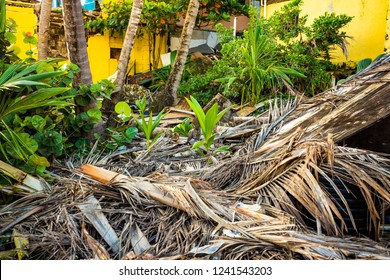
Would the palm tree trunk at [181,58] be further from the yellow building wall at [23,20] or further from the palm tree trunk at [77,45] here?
the palm tree trunk at [77,45]

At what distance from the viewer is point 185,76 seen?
22.2 ft

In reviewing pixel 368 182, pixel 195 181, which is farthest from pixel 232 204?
pixel 368 182

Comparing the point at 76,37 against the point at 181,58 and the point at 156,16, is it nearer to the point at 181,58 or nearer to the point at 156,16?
the point at 181,58

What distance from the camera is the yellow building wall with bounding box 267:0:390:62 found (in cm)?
567

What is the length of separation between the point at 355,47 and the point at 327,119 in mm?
4097

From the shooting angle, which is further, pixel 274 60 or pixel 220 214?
pixel 274 60

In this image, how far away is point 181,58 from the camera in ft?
19.0

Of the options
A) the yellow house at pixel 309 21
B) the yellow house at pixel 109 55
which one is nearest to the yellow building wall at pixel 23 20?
the yellow house at pixel 309 21

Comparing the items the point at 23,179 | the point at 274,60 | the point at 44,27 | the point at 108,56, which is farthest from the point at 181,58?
the point at 23,179

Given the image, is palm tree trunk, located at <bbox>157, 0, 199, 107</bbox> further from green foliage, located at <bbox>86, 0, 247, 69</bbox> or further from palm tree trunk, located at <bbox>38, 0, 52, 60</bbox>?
green foliage, located at <bbox>86, 0, 247, 69</bbox>

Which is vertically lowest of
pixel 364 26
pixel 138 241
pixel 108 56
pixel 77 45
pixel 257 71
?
pixel 138 241

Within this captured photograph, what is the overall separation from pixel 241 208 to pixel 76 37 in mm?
2039
